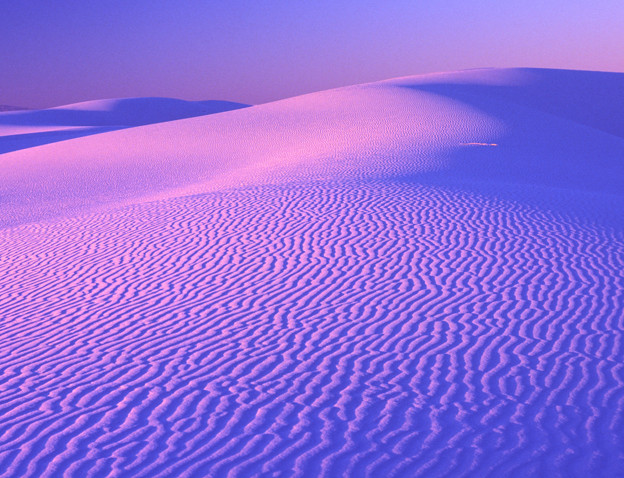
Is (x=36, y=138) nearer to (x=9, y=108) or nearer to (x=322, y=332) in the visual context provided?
(x=322, y=332)

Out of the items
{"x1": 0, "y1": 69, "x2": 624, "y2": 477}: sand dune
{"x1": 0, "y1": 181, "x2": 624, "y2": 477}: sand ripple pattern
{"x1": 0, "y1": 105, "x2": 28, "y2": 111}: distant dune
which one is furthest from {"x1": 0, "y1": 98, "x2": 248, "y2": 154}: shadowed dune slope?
{"x1": 0, "y1": 105, "x2": 28, "y2": 111}: distant dune

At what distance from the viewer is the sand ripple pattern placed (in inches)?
183

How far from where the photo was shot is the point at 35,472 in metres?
4.43

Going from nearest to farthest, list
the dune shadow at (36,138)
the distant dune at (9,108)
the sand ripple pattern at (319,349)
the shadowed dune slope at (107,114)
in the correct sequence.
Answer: the sand ripple pattern at (319,349) < the dune shadow at (36,138) < the shadowed dune slope at (107,114) < the distant dune at (9,108)

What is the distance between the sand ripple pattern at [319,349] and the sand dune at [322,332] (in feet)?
0.08

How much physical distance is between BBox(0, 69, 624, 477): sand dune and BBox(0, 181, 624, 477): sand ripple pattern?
2 cm

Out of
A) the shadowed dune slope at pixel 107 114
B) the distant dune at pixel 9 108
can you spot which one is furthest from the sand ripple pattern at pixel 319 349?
the distant dune at pixel 9 108

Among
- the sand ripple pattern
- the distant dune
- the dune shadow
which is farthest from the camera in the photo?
the distant dune

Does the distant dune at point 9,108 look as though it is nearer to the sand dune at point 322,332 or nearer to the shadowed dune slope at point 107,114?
the shadowed dune slope at point 107,114

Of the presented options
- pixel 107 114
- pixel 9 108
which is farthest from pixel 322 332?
pixel 9 108

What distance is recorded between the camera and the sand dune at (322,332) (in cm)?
470

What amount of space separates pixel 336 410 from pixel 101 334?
309 centimetres

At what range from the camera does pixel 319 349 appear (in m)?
6.53

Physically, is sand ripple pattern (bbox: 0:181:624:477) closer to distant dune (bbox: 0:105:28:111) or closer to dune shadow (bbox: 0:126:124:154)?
dune shadow (bbox: 0:126:124:154)
